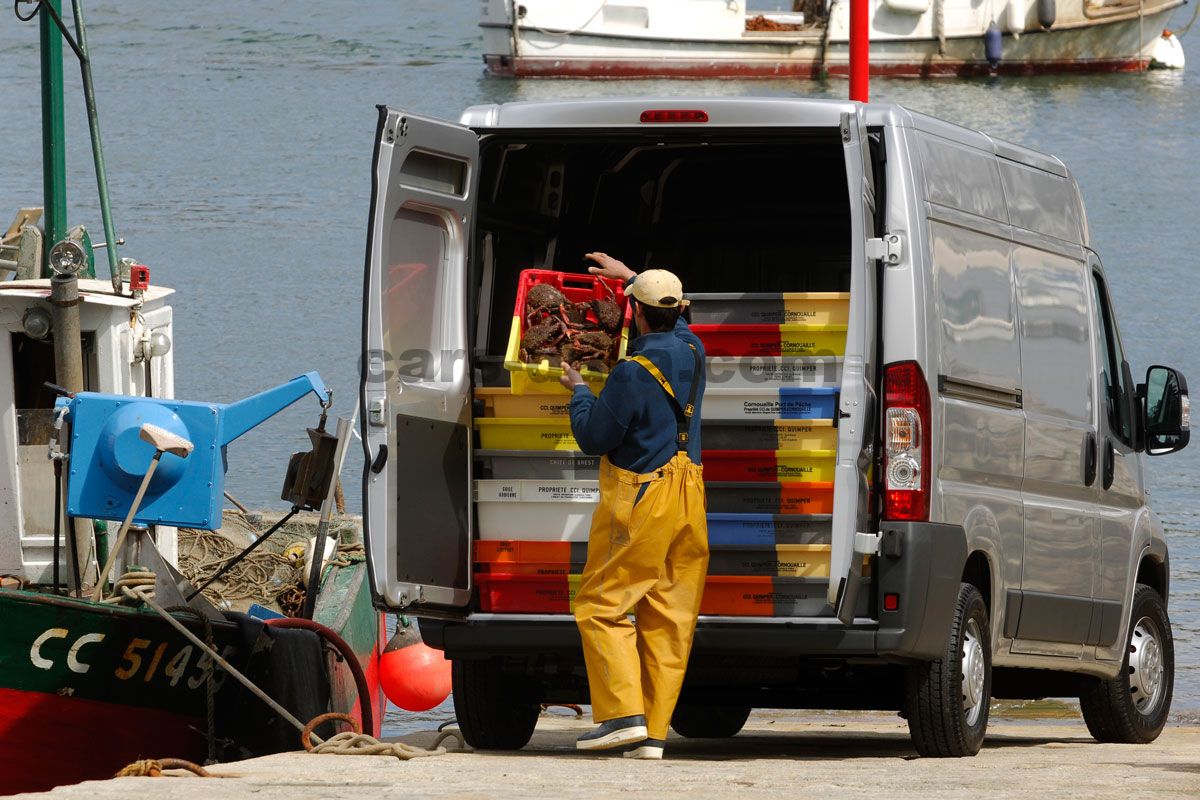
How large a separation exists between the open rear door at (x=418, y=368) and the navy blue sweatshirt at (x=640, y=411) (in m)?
0.64

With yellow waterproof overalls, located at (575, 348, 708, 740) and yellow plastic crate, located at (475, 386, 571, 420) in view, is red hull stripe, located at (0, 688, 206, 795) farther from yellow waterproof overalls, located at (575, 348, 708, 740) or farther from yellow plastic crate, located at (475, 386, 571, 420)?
yellow waterproof overalls, located at (575, 348, 708, 740)

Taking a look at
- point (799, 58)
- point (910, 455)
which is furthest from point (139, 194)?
point (910, 455)

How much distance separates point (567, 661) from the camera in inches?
302

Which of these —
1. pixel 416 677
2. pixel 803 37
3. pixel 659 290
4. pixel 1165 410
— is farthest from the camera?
pixel 803 37

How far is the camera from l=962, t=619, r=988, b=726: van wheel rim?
762 cm

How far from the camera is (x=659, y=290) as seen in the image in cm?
734

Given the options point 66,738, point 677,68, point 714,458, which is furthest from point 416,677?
point 677,68

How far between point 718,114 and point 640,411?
112 centimetres

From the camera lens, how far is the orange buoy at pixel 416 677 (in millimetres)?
10641

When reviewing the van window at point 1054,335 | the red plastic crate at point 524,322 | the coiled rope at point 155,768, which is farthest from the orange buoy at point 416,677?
the coiled rope at point 155,768

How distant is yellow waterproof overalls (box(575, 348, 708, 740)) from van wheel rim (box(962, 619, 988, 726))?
105 cm

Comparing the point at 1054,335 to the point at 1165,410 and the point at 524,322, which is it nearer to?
the point at 1165,410

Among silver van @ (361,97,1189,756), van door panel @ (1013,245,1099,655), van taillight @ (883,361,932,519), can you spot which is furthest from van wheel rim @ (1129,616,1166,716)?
van taillight @ (883,361,932,519)

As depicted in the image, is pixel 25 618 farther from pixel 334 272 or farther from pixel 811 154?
pixel 334 272
